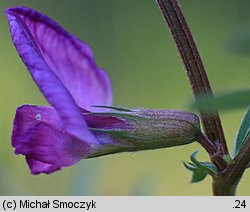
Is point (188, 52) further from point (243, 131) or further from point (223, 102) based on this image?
point (223, 102)

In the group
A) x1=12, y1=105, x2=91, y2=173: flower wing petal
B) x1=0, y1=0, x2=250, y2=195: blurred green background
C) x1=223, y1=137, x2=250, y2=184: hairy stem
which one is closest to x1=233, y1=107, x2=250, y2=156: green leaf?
x1=223, y1=137, x2=250, y2=184: hairy stem

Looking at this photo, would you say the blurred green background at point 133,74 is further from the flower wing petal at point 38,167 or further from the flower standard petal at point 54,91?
the flower standard petal at point 54,91

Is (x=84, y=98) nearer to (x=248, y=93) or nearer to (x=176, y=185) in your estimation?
(x=248, y=93)

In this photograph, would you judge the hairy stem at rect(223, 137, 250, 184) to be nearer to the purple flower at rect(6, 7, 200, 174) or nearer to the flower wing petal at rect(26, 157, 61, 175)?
the purple flower at rect(6, 7, 200, 174)

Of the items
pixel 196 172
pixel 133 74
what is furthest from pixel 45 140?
pixel 133 74

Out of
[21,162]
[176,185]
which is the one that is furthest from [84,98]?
[176,185]
